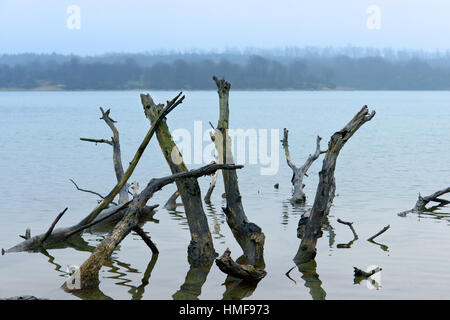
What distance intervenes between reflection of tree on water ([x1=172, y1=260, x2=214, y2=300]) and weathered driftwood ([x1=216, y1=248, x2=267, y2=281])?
0.84m

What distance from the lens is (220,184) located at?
108 ft

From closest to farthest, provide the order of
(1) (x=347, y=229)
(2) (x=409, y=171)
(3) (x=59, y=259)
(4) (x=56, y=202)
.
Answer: (3) (x=59, y=259)
(1) (x=347, y=229)
(4) (x=56, y=202)
(2) (x=409, y=171)

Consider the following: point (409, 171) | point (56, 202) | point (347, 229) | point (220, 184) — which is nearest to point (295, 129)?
point (409, 171)

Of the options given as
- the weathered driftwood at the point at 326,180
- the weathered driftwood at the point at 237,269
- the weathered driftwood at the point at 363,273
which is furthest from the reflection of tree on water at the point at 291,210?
the weathered driftwood at the point at 237,269

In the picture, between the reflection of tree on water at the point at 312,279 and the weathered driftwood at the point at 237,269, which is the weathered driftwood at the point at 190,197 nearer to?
the weathered driftwood at the point at 237,269

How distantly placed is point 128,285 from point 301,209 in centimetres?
1087

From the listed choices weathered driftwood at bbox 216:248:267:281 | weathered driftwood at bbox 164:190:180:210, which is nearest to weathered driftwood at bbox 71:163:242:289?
weathered driftwood at bbox 216:248:267:281

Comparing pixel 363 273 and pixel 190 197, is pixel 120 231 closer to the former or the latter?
pixel 190 197

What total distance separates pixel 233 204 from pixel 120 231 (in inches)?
110

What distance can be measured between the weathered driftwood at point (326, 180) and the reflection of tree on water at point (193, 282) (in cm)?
224

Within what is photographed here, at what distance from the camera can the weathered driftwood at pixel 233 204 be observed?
53.9 feet

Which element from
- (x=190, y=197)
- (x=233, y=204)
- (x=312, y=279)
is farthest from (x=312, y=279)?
(x=190, y=197)

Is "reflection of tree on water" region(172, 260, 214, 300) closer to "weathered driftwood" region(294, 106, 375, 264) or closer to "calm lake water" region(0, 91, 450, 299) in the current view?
"calm lake water" region(0, 91, 450, 299)
